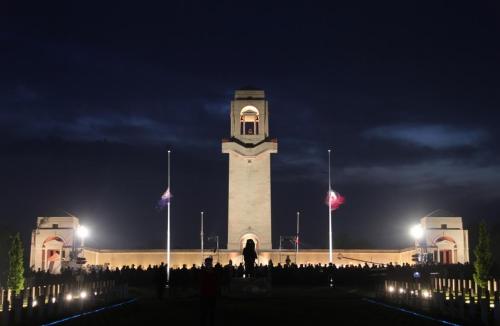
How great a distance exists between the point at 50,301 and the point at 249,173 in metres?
47.8

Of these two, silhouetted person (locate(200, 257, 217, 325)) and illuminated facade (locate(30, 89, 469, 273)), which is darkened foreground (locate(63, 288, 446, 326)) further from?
illuminated facade (locate(30, 89, 469, 273))

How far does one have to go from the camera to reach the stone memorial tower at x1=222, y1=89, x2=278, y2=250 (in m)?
69.6

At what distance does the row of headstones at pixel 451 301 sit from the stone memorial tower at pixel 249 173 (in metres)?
33.1

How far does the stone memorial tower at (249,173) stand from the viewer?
69.6m

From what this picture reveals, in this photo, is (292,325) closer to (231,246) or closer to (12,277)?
(12,277)

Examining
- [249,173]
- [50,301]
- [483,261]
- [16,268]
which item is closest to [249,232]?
[249,173]

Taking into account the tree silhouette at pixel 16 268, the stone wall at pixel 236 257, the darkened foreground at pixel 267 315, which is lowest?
the darkened foreground at pixel 267 315

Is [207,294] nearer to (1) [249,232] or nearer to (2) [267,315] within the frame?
Answer: (2) [267,315]

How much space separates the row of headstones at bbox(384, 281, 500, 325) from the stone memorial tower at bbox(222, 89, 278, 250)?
33.1 meters

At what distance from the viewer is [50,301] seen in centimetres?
2409

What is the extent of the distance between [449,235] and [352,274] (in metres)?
19.1

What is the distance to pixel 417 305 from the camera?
28719 millimetres

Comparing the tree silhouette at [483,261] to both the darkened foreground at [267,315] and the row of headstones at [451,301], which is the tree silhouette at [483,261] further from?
the darkened foreground at [267,315]

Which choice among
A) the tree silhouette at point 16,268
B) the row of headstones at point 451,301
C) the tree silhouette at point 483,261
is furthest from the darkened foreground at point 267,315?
the tree silhouette at point 16,268
